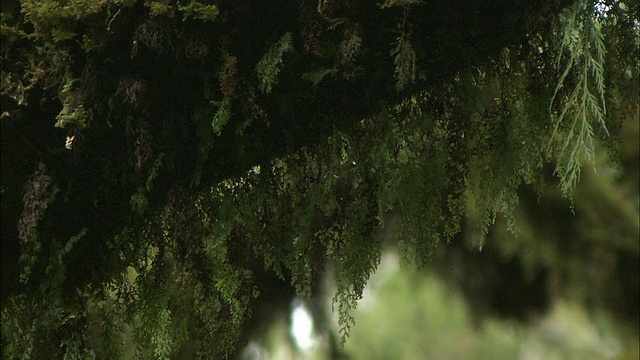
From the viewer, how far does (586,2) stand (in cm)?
146

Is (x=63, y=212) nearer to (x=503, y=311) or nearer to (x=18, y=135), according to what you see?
(x=18, y=135)

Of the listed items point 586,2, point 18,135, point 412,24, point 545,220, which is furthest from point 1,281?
point 545,220

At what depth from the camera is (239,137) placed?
1407 millimetres

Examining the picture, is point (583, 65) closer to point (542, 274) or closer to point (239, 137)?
point (239, 137)

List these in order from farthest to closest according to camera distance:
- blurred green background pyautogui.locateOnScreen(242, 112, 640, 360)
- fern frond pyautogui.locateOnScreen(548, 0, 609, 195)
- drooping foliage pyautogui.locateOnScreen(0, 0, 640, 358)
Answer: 1. blurred green background pyautogui.locateOnScreen(242, 112, 640, 360)
2. fern frond pyautogui.locateOnScreen(548, 0, 609, 195)
3. drooping foliage pyautogui.locateOnScreen(0, 0, 640, 358)

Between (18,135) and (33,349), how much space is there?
1.45 ft

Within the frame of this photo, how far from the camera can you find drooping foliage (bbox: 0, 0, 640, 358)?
→ 130cm

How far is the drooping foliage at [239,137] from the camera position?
51.1 inches

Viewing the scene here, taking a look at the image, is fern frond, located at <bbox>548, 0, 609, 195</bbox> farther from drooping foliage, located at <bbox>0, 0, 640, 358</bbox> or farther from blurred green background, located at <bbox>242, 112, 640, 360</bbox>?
blurred green background, located at <bbox>242, 112, 640, 360</bbox>

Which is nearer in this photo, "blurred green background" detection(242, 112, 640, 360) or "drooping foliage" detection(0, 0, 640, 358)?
"drooping foliage" detection(0, 0, 640, 358)

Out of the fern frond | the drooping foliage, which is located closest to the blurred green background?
the drooping foliage

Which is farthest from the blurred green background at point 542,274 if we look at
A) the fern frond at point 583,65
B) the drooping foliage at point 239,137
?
the fern frond at point 583,65

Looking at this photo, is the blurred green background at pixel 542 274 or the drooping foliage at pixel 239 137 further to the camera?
the blurred green background at pixel 542 274

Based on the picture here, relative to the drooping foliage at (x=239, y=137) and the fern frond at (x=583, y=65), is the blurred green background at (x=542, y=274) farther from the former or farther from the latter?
the fern frond at (x=583, y=65)
